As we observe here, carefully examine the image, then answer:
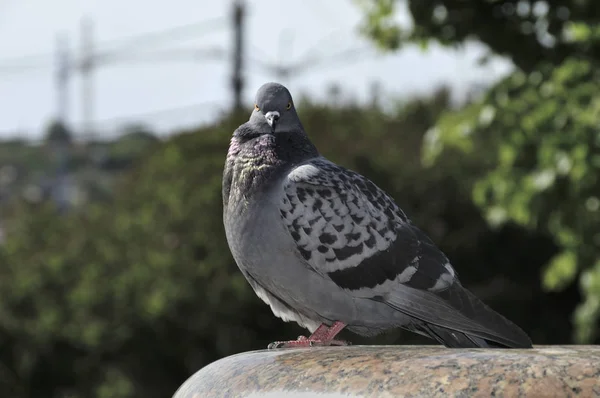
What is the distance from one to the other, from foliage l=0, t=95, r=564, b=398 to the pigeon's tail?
24.3 feet


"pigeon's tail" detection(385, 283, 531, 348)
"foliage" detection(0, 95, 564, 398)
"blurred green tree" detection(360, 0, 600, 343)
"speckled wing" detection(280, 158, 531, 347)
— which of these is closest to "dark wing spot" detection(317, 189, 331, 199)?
"speckled wing" detection(280, 158, 531, 347)

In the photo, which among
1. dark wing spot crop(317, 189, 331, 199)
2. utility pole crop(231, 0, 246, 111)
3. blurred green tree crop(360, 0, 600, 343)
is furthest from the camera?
utility pole crop(231, 0, 246, 111)

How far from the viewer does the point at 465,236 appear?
1476 cm

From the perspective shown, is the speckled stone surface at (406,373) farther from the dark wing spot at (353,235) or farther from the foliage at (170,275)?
the foliage at (170,275)

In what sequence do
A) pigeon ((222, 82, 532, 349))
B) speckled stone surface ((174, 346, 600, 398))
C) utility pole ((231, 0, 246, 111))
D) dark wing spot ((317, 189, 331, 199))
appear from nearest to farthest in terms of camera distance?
speckled stone surface ((174, 346, 600, 398)) → pigeon ((222, 82, 532, 349)) → dark wing spot ((317, 189, 331, 199)) → utility pole ((231, 0, 246, 111))

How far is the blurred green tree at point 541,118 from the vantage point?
905 centimetres

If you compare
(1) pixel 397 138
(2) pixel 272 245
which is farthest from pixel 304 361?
(1) pixel 397 138

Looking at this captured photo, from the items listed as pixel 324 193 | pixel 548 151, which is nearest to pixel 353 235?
pixel 324 193

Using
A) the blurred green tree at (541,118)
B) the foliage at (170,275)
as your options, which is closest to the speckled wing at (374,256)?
the blurred green tree at (541,118)

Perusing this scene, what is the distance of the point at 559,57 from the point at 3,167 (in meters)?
47.2

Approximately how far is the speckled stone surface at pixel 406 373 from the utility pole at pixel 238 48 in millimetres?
21902

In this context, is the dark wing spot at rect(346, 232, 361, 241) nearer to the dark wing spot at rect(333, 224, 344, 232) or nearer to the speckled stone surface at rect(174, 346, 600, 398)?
the dark wing spot at rect(333, 224, 344, 232)

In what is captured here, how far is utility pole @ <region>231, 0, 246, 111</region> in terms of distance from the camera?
26500mm

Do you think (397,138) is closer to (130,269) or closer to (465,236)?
(465,236)
